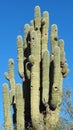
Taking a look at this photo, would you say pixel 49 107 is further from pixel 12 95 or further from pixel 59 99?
pixel 12 95

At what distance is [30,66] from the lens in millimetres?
13898

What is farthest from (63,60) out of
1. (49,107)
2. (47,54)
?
(49,107)

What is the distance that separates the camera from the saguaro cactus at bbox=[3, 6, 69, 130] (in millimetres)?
13320

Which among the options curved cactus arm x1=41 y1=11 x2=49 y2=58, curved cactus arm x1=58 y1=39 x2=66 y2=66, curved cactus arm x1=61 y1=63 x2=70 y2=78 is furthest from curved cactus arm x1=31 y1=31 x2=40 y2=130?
curved cactus arm x1=61 y1=63 x2=70 y2=78

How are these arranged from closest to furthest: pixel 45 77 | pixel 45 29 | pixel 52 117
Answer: pixel 45 77 < pixel 52 117 < pixel 45 29

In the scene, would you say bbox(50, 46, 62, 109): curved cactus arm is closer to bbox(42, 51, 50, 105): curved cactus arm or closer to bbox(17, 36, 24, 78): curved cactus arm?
bbox(42, 51, 50, 105): curved cactus arm

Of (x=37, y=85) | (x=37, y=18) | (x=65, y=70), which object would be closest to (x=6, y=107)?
(x=37, y=85)

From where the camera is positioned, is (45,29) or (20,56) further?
(45,29)

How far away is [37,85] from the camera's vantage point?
13.6m

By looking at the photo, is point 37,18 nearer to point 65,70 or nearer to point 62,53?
point 62,53

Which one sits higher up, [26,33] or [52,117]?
[26,33]

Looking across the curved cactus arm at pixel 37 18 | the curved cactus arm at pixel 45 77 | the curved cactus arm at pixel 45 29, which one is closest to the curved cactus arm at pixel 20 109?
the curved cactus arm at pixel 45 77

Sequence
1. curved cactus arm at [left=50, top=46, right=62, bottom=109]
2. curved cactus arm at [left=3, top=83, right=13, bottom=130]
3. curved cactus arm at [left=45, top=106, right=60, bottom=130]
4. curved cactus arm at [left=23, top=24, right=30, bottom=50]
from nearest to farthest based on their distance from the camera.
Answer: curved cactus arm at [left=50, top=46, right=62, bottom=109]
curved cactus arm at [left=45, top=106, right=60, bottom=130]
curved cactus arm at [left=3, top=83, right=13, bottom=130]
curved cactus arm at [left=23, top=24, right=30, bottom=50]

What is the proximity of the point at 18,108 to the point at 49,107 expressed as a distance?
1.04m
